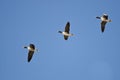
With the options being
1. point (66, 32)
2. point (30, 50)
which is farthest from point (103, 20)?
point (30, 50)

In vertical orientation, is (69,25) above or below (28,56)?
above

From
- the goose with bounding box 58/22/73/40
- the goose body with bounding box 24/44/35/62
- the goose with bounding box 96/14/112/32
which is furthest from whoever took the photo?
the goose with bounding box 58/22/73/40

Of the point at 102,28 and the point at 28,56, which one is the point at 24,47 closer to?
the point at 28,56

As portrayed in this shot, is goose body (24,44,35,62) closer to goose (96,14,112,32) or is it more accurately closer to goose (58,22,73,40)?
goose (58,22,73,40)

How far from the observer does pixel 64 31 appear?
74.8 meters

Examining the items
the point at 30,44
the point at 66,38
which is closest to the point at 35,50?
the point at 30,44

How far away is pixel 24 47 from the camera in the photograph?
75312 mm

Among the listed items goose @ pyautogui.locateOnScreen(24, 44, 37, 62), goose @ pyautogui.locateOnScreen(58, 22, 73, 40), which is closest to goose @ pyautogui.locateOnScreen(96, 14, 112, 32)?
goose @ pyautogui.locateOnScreen(58, 22, 73, 40)

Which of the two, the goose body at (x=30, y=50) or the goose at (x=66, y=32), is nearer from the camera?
the goose body at (x=30, y=50)

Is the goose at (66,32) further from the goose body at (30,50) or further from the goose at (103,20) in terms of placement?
the goose body at (30,50)

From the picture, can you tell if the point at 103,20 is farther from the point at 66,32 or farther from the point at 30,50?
the point at 30,50

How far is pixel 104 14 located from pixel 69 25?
5.80 metres

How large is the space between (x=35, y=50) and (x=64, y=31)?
571 cm

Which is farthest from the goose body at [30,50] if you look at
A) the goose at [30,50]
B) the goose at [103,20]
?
the goose at [103,20]
